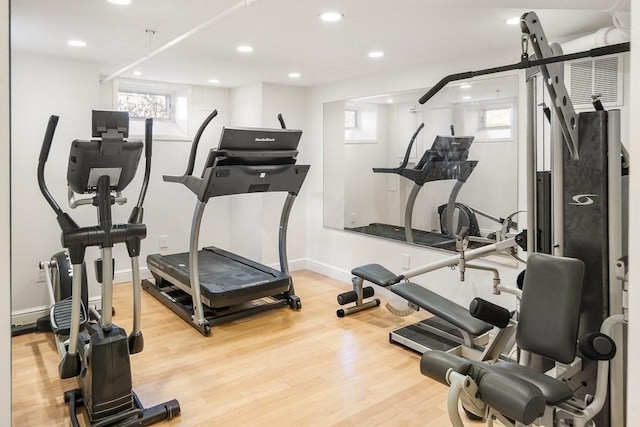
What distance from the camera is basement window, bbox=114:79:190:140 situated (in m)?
→ 5.13

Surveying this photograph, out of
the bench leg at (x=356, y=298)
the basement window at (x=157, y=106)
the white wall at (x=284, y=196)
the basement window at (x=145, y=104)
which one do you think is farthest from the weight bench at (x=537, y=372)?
the basement window at (x=145, y=104)

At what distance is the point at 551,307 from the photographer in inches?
73.3

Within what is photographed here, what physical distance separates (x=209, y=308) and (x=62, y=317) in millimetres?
1229

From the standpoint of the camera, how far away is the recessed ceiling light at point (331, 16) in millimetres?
2718

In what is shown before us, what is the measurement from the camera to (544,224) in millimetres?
2156

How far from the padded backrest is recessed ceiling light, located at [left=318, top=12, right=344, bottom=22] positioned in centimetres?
178

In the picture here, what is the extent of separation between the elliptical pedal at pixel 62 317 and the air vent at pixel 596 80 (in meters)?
3.37

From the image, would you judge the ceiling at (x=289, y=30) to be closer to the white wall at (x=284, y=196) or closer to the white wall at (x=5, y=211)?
the white wall at (x=284, y=196)

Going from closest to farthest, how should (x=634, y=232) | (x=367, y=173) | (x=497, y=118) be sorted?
(x=634, y=232)
(x=497, y=118)
(x=367, y=173)

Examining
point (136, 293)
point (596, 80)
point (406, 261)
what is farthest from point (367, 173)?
point (136, 293)

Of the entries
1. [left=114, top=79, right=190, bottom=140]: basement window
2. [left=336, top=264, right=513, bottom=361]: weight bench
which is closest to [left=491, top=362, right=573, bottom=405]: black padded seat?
[left=336, top=264, right=513, bottom=361]: weight bench

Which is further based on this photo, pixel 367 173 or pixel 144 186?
pixel 367 173

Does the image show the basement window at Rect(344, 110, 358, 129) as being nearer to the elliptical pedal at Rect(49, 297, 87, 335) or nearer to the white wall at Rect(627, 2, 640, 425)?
the elliptical pedal at Rect(49, 297, 87, 335)

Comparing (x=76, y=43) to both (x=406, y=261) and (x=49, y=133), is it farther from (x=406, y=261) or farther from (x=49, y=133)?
(x=406, y=261)
